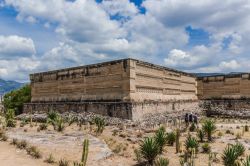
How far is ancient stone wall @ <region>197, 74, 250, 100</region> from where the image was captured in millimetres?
30606

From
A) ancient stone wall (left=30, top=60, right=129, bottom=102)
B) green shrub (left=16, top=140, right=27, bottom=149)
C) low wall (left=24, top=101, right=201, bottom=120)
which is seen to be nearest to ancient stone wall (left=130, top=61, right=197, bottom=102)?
low wall (left=24, top=101, right=201, bottom=120)

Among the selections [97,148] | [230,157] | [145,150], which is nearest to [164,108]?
[97,148]

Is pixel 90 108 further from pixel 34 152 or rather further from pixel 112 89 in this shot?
pixel 34 152

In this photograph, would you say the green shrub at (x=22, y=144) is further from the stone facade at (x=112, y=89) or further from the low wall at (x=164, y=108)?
the low wall at (x=164, y=108)

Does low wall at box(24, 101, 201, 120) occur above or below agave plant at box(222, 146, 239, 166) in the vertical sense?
above

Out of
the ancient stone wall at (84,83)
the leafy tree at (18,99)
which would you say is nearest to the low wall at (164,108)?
the ancient stone wall at (84,83)

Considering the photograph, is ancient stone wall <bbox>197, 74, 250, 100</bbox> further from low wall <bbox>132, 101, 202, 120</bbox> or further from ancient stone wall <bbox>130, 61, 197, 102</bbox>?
ancient stone wall <bbox>130, 61, 197, 102</bbox>

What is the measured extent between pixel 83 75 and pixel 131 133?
8.05 metres

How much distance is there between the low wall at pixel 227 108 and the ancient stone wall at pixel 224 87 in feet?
2.08

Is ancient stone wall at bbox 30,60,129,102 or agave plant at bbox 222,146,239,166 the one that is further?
ancient stone wall at bbox 30,60,129,102

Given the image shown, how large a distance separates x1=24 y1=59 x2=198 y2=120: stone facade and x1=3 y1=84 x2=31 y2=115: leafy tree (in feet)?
8.37

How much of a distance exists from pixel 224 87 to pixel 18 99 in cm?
2173

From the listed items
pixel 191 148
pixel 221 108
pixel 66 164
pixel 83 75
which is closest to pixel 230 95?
pixel 221 108

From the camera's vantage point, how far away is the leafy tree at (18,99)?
3053 cm
